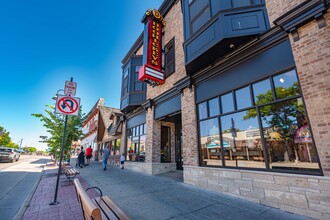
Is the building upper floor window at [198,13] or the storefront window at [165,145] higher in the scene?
the building upper floor window at [198,13]

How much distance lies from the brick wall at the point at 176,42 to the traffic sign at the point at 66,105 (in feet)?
17.3

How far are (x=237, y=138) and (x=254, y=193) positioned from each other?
175cm

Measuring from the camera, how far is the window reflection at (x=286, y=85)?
14.4 ft

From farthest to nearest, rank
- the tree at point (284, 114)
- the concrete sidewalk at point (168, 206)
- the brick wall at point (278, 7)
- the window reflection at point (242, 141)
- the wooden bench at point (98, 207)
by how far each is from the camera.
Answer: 1. the window reflection at point (242, 141)
2. the brick wall at point (278, 7)
3. the tree at point (284, 114)
4. the concrete sidewalk at point (168, 206)
5. the wooden bench at point (98, 207)

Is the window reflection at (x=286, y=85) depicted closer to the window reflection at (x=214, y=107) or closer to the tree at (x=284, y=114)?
the tree at (x=284, y=114)

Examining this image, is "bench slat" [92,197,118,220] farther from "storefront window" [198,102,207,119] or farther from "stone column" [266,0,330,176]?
"storefront window" [198,102,207,119]

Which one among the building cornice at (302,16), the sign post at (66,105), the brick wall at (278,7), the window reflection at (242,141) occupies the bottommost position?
the window reflection at (242,141)

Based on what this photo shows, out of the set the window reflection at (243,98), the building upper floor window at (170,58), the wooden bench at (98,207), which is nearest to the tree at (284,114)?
the window reflection at (243,98)

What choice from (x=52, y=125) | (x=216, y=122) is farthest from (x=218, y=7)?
(x=52, y=125)

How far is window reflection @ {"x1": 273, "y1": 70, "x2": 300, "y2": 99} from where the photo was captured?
440 centimetres

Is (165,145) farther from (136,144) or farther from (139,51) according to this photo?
(139,51)

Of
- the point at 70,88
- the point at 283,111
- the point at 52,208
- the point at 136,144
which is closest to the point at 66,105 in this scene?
the point at 70,88

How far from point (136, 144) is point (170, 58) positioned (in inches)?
274

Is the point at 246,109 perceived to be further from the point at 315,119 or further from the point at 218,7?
the point at 218,7
